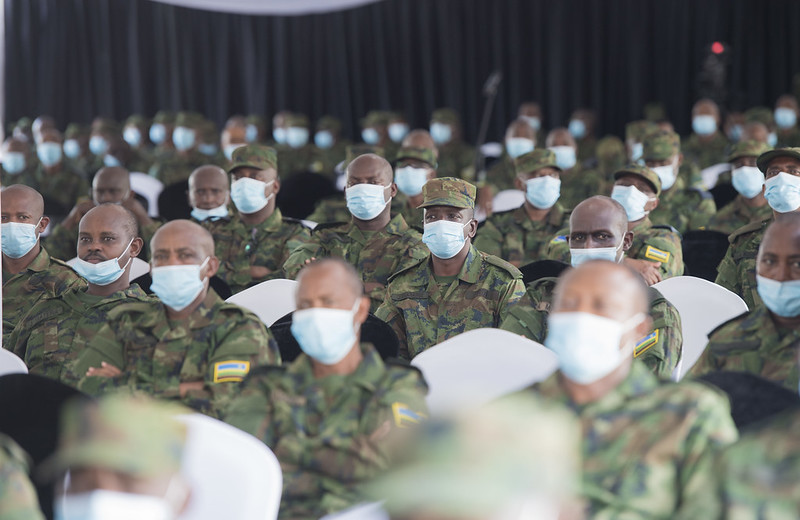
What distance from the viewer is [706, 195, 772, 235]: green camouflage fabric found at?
572 cm

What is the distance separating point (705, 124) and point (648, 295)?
6.12 meters

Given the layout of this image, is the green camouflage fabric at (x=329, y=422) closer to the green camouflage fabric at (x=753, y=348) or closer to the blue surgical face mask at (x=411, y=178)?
the green camouflage fabric at (x=753, y=348)

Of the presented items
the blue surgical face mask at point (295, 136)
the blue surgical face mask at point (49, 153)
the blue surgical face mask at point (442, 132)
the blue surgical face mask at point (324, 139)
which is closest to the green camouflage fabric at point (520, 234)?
the blue surgical face mask at point (442, 132)

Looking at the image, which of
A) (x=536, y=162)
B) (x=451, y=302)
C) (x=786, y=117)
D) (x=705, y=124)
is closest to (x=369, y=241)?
(x=451, y=302)

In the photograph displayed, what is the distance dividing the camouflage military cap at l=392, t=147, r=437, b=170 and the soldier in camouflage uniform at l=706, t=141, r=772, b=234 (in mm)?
1693

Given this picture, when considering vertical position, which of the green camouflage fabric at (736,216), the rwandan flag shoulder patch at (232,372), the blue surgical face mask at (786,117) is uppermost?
the rwandan flag shoulder patch at (232,372)

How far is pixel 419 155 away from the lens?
20.5ft

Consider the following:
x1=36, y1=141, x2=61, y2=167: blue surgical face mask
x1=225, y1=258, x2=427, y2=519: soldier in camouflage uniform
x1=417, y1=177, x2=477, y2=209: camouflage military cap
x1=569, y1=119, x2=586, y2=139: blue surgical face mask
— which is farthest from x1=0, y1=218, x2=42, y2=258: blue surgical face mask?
x1=569, y1=119, x2=586, y2=139: blue surgical face mask

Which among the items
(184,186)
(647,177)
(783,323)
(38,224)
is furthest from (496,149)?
(783,323)

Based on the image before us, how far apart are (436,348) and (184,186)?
13.7ft

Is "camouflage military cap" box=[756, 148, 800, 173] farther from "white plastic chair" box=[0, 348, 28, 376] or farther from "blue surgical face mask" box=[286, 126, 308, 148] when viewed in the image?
"blue surgical face mask" box=[286, 126, 308, 148]

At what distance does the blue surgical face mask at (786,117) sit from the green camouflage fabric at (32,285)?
6881 mm

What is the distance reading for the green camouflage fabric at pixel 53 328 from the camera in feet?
13.0

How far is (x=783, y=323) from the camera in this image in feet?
9.81
